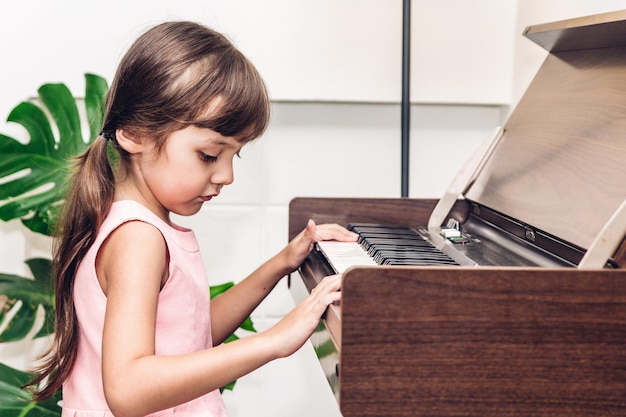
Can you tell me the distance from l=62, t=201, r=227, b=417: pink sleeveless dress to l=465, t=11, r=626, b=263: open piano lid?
19.0 inches

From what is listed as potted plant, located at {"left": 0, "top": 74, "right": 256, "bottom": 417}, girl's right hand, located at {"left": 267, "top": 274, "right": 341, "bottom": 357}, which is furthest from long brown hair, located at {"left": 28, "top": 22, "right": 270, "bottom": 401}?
potted plant, located at {"left": 0, "top": 74, "right": 256, "bottom": 417}

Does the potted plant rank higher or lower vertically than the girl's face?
lower

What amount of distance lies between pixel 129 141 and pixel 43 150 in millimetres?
671

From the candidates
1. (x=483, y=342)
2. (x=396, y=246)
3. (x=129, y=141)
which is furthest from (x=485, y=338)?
(x=129, y=141)

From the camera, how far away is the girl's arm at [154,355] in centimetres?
96

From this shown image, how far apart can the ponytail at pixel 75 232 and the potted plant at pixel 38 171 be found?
0.50 metres

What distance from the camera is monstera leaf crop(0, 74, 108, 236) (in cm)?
171

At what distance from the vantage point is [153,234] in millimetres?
1064

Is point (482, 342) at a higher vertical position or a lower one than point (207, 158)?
lower

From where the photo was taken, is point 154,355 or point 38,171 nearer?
point 154,355

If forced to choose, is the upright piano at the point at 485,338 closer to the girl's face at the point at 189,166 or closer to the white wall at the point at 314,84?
the girl's face at the point at 189,166

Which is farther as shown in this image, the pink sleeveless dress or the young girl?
the pink sleeveless dress

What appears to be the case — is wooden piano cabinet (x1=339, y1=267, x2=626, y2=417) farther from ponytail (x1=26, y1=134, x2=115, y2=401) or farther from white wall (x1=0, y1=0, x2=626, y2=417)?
white wall (x1=0, y1=0, x2=626, y2=417)

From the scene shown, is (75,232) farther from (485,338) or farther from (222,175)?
(485,338)
